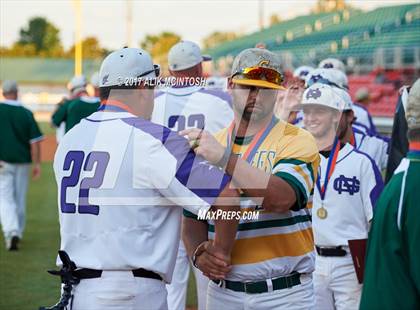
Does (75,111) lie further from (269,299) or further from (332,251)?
(269,299)

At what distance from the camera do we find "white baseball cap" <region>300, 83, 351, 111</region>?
19.4ft

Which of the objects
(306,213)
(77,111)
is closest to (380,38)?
(77,111)

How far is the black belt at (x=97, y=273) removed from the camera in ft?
12.6

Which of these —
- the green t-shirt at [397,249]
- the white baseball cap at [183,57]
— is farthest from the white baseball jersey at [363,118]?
the green t-shirt at [397,249]

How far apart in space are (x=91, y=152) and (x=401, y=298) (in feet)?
5.57

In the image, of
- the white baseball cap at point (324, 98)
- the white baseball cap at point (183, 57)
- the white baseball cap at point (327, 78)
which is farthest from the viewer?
the white baseball cap at point (327, 78)

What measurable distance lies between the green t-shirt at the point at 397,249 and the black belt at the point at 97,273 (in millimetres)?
1120

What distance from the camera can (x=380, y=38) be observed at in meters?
32.7

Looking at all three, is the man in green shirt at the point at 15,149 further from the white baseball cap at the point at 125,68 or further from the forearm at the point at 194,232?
the white baseball cap at the point at 125,68

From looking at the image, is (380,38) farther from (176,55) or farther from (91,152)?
(91,152)

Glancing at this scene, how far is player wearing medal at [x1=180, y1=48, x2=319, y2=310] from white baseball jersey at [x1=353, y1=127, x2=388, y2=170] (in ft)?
11.5

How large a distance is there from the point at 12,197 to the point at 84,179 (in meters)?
8.70

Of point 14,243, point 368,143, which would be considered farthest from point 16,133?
point 368,143

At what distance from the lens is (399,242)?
3.17m
